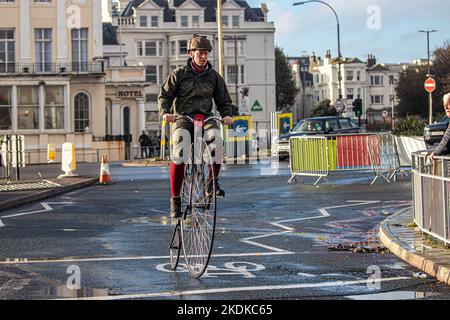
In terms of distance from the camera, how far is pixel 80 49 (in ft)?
202

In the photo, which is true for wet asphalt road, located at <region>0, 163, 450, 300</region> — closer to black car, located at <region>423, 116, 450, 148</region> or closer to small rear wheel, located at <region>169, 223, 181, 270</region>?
small rear wheel, located at <region>169, 223, 181, 270</region>

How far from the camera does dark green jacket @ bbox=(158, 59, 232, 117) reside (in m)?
10.2

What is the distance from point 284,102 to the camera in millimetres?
128625

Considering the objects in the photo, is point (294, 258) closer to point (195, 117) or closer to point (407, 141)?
point (195, 117)

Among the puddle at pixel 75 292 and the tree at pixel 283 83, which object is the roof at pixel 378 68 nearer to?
the tree at pixel 283 83

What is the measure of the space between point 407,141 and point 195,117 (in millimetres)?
17613

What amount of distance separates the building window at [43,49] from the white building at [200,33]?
40383 mm

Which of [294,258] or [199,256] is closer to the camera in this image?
[199,256]

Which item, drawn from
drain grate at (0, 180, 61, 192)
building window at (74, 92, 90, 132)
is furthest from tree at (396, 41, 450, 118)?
drain grate at (0, 180, 61, 192)

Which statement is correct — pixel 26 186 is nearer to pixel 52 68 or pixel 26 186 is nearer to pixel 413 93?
pixel 52 68

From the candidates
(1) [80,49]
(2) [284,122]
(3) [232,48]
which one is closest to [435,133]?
(2) [284,122]

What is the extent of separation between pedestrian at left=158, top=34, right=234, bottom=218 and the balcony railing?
5050 centimetres

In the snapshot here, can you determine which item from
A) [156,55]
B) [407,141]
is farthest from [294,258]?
[156,55]

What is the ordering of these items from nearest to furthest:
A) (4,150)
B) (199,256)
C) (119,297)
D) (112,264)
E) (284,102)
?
(119,297) → (199,256) → (112,264) → (4,150) → (284,102)
